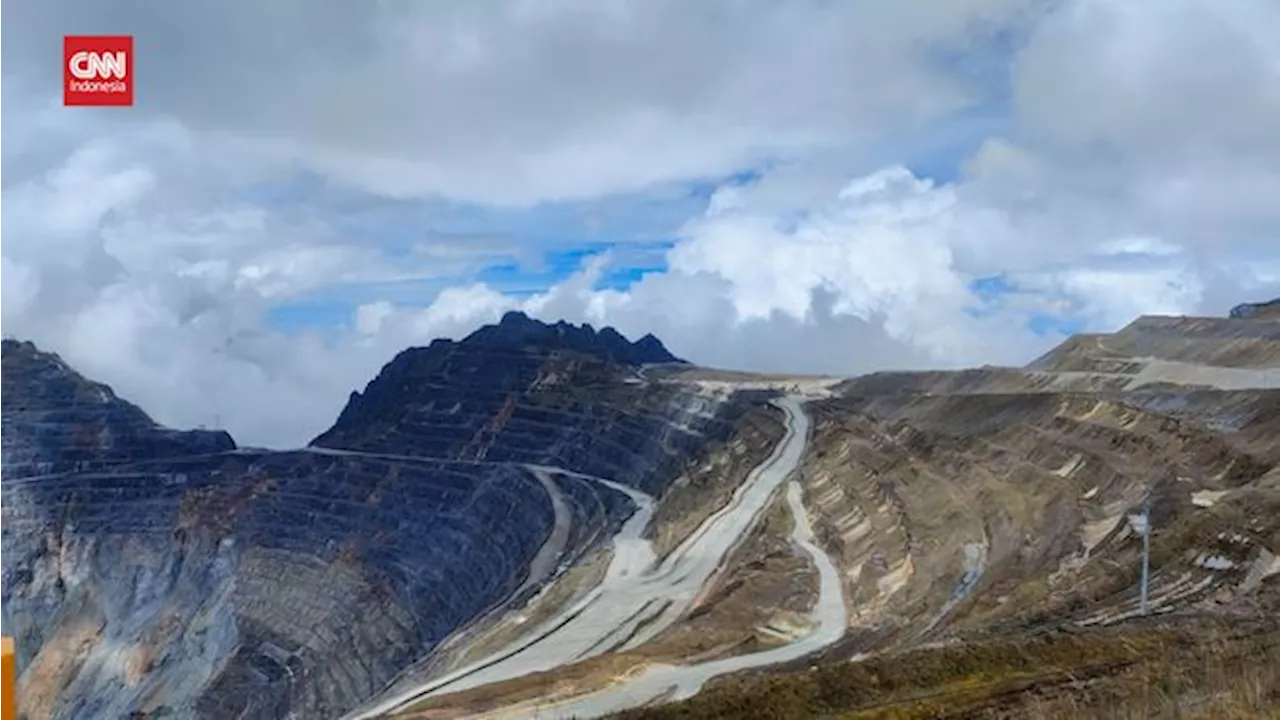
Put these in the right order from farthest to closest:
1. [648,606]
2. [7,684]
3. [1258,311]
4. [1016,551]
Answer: [1258,311] → [648,606] → [1016,551] → [7,684]

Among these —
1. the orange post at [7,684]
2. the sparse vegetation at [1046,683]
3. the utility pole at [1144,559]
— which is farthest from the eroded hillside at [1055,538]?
the orange post at [7,684]

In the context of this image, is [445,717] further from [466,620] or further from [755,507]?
[466,620]

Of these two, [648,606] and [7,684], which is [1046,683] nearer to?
[7,684]

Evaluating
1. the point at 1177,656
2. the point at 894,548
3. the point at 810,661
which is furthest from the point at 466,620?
the point at 1177,656

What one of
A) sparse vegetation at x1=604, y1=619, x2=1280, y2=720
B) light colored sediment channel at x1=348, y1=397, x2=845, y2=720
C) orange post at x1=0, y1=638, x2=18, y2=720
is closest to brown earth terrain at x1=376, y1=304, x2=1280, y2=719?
sparse vegetation at x1=604, y1=619, x2=1280, y2=720

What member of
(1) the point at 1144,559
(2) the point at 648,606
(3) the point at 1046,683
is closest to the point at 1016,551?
(1) the point at 1144,559

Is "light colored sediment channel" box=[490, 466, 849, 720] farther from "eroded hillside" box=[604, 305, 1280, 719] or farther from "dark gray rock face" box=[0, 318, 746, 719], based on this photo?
"dark gray rock face" box=[0, 318, 746, 719]

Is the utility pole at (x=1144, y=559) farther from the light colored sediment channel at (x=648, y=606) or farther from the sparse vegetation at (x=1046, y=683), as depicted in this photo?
the light colored sediment channel at (x=648, y=606)
